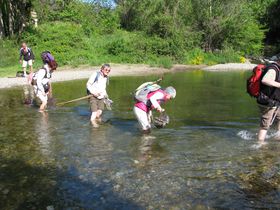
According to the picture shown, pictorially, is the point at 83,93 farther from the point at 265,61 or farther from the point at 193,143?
the point at 265,61

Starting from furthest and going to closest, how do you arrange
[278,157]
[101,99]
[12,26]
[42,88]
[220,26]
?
[220,26]
[12,26]
[42,88]
[101,99]
[278,157]

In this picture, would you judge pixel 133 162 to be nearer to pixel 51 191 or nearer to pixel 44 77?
pixel 51 191

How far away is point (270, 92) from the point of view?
8.87m

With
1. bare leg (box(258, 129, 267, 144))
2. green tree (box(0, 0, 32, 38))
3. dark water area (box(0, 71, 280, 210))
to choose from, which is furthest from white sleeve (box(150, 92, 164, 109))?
green tree (box(0, 0, 32, 38))

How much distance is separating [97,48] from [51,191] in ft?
109

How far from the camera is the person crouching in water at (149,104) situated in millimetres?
9797

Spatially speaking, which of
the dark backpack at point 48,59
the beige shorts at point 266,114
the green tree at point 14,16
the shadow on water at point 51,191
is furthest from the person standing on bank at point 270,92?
the green tree at point 14,16

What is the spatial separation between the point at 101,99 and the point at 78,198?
5685 mm

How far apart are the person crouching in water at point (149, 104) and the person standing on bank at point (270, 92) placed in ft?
6.92

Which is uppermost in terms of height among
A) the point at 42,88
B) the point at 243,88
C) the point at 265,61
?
the point at 265,61

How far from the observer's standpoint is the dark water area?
261 inches

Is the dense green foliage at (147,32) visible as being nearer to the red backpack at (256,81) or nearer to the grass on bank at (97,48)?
the grass on bank at (97,48)

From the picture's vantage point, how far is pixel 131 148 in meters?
9.64

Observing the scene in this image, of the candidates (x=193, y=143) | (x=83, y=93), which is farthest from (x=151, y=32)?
(x=193, y=143)
